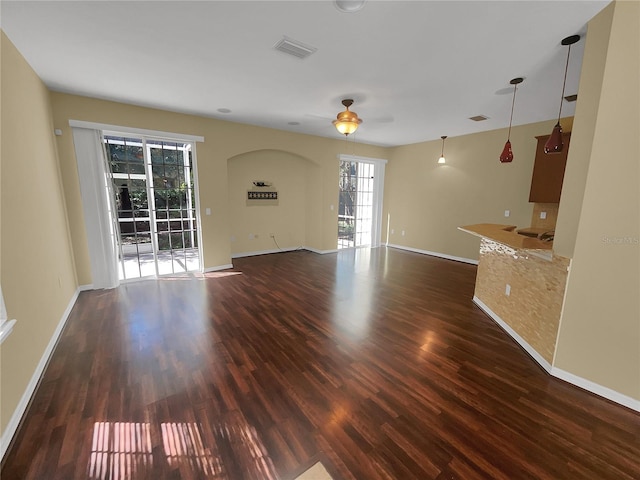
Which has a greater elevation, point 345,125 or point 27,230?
point 345,125

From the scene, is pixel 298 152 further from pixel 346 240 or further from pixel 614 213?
pixel 614 213

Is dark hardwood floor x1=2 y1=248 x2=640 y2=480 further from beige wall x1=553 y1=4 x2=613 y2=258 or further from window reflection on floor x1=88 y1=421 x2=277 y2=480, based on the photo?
beige wall x1=553 y1=4 x2=613 y2=258

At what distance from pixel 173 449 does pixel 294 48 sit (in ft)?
10.3

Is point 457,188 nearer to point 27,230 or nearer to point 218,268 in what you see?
point 218,268

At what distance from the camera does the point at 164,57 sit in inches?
102

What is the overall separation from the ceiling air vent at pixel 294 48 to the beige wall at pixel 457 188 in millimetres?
4377

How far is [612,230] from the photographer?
194cm

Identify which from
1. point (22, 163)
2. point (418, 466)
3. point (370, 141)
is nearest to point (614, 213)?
point (418, 466)

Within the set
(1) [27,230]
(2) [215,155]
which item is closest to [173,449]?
(1) [27,230]

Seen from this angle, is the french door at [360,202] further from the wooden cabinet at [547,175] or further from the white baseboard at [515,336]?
the white baseboard at [515,336]

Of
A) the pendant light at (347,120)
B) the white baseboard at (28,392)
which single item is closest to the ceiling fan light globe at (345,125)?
the pendant light at (347,120)

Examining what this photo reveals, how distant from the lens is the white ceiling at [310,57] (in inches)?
75.9

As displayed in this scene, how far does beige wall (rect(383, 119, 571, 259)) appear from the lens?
5.05 meters

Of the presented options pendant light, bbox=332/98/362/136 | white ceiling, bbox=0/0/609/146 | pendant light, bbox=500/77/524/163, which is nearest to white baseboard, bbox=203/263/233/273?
white ceiling, bbox=0/0/609/146
